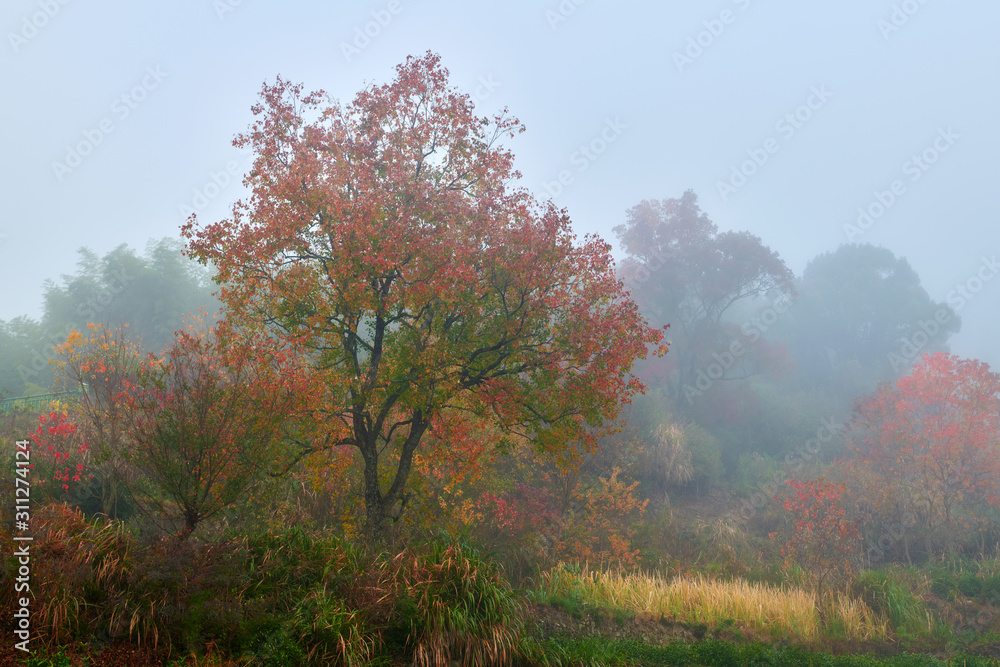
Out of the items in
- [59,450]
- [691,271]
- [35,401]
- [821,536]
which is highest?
[691,271]

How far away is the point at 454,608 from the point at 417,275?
4.30 meters

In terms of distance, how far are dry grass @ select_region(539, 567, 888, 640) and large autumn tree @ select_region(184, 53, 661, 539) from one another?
2961 millimetres

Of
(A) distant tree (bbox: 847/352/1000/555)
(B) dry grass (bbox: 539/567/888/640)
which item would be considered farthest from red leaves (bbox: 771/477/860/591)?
(A) distant tree (bbox: 847/352/1000/555)

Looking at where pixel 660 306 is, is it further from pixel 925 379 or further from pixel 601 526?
pixel 601 526

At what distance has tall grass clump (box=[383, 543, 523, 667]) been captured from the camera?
20.4 ft

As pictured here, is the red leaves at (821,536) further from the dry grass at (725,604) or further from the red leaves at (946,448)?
the red leaves at (946,448)

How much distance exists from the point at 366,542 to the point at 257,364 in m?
3.07

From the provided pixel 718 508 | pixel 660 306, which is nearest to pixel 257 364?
pixel 718 508

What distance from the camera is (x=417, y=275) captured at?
8305 millimetres

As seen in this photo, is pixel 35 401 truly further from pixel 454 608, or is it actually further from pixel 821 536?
pixel 821 536

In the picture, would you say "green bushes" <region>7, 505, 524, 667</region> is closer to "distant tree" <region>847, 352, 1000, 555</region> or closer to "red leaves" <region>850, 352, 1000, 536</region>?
"distant tree" <region>847, 352, 1000, 555</region>

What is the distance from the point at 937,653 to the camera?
9680mm
